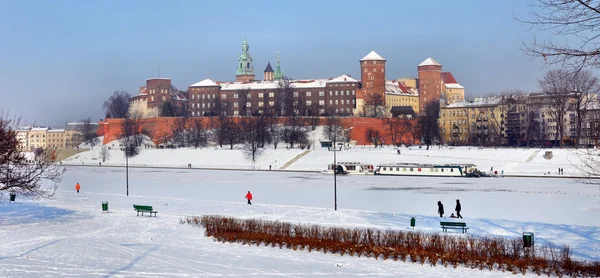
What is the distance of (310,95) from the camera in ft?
366

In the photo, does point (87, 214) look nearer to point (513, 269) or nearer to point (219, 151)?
point (513, 269)

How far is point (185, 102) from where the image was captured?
124m

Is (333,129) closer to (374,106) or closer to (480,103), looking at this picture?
(374,106)

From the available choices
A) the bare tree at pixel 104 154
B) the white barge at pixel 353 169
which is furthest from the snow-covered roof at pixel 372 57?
the white barge at pixel 353 169

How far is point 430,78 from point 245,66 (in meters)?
46.3

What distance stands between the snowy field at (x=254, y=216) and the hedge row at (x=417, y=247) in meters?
0.49

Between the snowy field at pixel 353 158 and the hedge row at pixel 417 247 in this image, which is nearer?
the hedge row at pixel 417 247

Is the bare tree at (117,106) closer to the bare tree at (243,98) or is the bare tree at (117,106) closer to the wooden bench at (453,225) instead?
the bare tree at (243,98)

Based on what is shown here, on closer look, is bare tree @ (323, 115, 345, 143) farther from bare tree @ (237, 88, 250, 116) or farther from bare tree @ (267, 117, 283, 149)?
bare tree @ (237, 88, 250, 116)

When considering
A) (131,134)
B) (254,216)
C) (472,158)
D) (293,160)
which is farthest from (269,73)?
(254,216)

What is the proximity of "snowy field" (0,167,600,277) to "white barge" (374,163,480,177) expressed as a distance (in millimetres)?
6656

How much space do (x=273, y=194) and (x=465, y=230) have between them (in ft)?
50.2

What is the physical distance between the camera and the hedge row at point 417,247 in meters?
14.7

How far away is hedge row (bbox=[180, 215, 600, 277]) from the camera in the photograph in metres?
14.7
